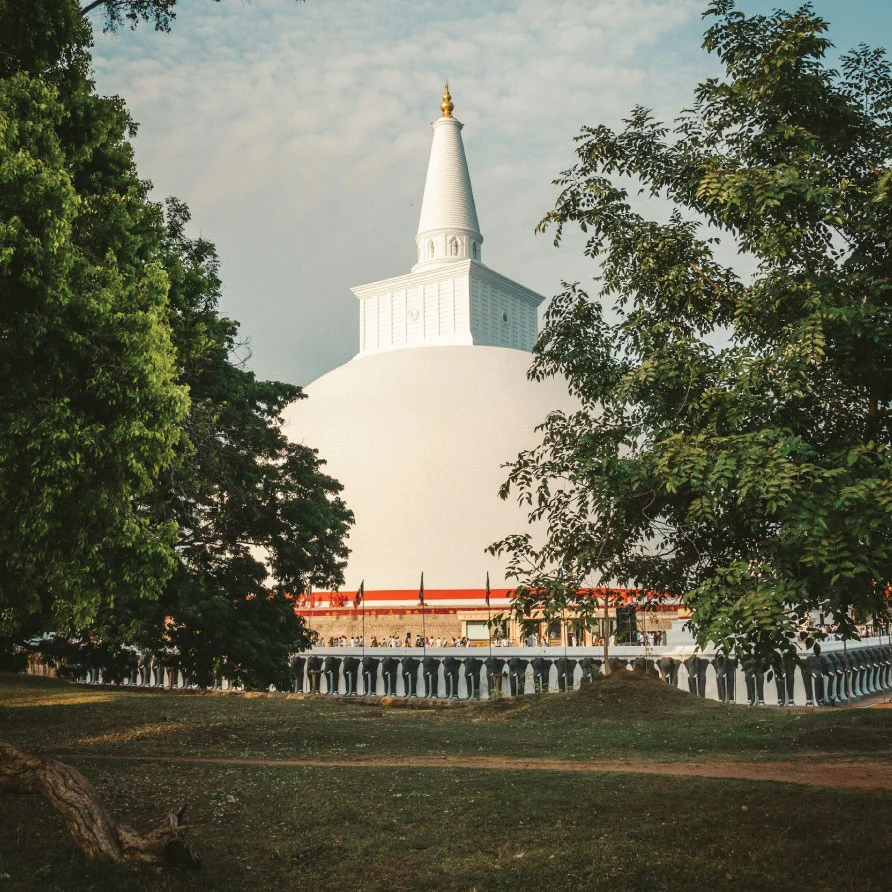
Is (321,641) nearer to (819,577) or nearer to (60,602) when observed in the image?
(60,602)

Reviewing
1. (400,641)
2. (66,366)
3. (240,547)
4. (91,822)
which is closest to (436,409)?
(400,641)

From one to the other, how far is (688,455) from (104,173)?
8300 mm

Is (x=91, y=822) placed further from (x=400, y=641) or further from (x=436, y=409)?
(x=436, y=409)

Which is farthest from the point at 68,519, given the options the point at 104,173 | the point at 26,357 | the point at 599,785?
the point at 599,785

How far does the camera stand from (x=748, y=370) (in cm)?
665

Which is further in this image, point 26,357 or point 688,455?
point 26,357

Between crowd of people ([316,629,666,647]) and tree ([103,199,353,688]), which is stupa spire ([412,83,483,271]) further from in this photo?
tree ([103,199,353,688])

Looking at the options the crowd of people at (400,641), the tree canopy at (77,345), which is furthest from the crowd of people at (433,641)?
the tree canopy at (77,345)

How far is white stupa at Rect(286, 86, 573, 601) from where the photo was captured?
130 ft

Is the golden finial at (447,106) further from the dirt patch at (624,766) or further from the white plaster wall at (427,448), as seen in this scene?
the dirt patch at (624,766)

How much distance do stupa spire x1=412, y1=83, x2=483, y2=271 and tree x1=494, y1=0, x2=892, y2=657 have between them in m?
45.2

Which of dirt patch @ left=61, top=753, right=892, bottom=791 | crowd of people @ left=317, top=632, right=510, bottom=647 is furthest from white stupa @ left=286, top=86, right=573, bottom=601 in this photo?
dirt patch @ left=61, top=753, right=892, bottom=791

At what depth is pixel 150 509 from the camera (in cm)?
1338

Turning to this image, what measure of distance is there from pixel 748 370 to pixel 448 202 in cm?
4783
